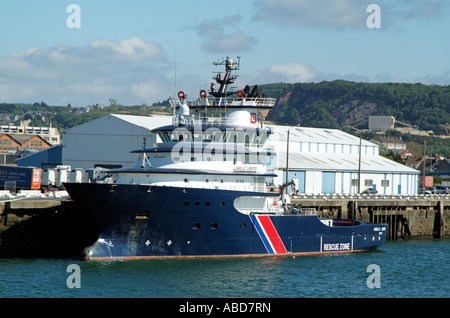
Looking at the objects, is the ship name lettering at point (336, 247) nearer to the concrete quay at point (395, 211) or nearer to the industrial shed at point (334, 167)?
the concrete quay at point (395, 211)

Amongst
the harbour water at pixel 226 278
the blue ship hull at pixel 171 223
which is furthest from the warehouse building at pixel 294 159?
the harbour water at pixel 226 278

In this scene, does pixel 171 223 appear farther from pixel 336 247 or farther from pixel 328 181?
pixel 328 181

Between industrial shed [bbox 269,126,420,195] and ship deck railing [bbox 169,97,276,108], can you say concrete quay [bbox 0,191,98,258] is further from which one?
industrial shed [bbox 269,126,420,195]

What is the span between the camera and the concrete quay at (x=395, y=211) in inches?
1822

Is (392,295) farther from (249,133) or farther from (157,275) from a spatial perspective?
(249,133)

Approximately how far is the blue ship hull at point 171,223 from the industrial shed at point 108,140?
81.8 ft

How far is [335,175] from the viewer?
5862cm

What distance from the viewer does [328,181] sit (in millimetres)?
58219

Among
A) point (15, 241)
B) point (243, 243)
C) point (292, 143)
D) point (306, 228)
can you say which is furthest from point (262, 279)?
point (292, 143)

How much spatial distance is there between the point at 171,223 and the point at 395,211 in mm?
23307

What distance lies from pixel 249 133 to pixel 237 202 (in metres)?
4.43

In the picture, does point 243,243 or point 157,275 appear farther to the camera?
point 243,243

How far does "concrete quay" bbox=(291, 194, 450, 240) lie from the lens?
46.3 m
